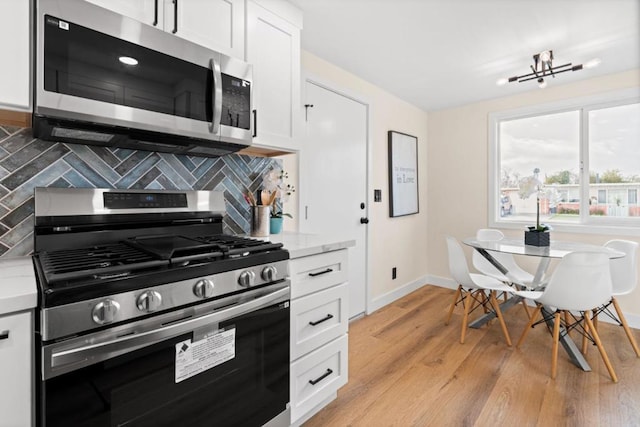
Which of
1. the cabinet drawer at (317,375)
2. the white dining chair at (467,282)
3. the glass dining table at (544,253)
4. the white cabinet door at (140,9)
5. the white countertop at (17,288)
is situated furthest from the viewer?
the white dining chair at (467,282)

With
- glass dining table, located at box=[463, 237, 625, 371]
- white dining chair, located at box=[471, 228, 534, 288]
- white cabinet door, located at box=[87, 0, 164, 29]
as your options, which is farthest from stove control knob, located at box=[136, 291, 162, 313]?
white dining chair, located at box=[471, 228, 534, 288]

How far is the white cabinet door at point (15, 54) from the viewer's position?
104 cm

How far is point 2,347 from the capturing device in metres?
0.82

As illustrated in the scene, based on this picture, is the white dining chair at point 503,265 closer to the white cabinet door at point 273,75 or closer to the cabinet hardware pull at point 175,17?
the white cabinet door at point 273,75

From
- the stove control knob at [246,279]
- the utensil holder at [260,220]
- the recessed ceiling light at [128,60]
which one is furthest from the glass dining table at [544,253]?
the recessed ceiling light at [128,60]

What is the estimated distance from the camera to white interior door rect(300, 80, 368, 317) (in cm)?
265

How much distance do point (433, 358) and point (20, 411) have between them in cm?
231

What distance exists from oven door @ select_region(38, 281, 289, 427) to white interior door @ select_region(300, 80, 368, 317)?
1280 mm

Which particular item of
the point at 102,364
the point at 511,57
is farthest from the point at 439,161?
Answer: the point at 102,364

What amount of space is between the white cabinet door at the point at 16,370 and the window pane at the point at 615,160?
4.29 m

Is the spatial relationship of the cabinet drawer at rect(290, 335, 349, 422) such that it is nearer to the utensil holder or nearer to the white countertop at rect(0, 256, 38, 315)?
the utensil holder

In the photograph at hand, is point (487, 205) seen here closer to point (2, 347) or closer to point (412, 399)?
point (412, 399)

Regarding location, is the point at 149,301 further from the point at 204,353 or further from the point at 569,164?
the point at 569,164

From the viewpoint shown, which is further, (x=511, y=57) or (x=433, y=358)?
(x=511, y=57)
